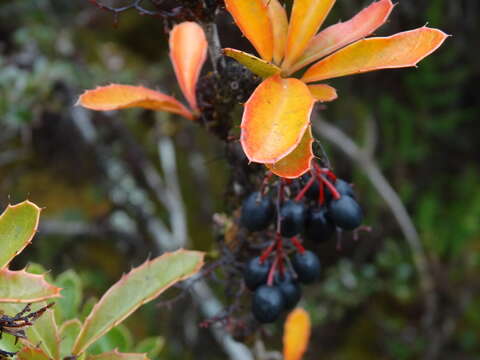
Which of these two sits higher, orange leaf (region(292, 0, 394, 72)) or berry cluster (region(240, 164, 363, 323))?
orange leaf (region(292, 0, 394, 72))

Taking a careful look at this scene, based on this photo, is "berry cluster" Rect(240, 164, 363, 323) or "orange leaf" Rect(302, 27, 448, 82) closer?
"orange leaf" Rect(302, 27, 448, 82)

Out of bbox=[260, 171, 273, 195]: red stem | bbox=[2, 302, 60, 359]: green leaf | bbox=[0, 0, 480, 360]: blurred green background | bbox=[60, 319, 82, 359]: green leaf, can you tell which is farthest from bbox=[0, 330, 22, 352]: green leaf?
bbox=[0, 0, 480, 360]: blurred green background

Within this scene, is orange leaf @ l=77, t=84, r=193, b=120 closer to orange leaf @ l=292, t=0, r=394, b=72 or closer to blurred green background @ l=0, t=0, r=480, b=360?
orange leaf @ l=292, t=0, r=394, b=72

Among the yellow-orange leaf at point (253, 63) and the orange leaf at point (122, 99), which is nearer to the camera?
the yellow-orange leaf at point (253, 63)

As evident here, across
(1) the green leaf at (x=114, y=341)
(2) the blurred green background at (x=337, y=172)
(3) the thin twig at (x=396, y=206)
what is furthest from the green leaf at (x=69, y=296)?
(3) the thin twig at (x=396, y=206)

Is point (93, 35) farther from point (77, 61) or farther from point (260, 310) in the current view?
point (260, 310)

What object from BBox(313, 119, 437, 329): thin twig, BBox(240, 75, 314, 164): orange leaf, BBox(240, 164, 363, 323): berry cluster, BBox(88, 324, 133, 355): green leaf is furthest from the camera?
BBox(313, 119, 437, 329): thin twig

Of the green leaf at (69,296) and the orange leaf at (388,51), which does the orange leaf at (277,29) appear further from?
the green leaf at (69,296)
